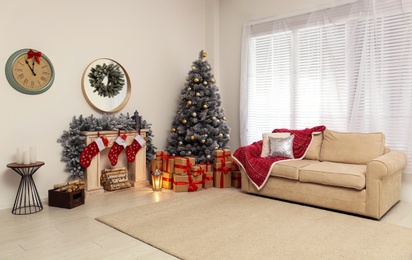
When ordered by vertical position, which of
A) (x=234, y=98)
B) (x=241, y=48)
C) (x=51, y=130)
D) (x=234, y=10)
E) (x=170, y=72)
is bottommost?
(x=51, y=130)

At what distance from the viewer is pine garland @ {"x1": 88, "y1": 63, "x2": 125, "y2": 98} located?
4.67m

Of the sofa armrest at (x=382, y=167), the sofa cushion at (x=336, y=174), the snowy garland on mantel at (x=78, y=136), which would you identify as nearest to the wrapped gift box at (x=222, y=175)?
the sofa cushion at (x=336, y=174)

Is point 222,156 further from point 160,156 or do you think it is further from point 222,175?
point 160,156

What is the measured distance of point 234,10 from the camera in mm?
5832

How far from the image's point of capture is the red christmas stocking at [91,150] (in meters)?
4.33

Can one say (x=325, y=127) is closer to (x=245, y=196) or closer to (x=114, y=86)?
(x=245, y=196)

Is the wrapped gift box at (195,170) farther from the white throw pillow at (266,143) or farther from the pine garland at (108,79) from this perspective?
the pine garland at (108,79)

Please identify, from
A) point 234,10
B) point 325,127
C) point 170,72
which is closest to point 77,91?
point 170,72

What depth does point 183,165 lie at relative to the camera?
186 inches

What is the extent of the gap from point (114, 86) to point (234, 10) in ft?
8.03

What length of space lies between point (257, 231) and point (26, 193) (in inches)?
109

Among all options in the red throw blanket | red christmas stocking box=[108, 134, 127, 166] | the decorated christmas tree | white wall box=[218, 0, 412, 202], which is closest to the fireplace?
red christmas stocking box=[108, 134, 127, 166]

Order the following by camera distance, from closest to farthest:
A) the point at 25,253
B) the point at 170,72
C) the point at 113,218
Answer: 1. the point at 25,253
2. the point at 113,218
3. the point at 170,72

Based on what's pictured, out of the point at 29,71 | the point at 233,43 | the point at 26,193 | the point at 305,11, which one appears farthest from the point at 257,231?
the point at 233,43
